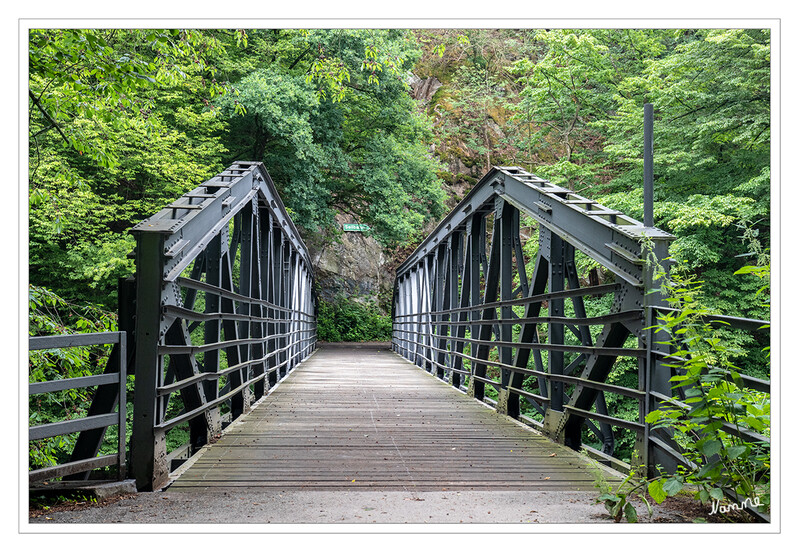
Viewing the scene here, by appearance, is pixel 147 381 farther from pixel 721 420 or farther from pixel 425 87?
pixel 425 87

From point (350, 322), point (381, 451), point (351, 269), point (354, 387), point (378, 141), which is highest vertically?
point (378, 141)

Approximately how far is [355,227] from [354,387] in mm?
12594

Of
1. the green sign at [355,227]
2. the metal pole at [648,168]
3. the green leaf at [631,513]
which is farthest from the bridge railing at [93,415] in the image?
the green sign at [355,227]

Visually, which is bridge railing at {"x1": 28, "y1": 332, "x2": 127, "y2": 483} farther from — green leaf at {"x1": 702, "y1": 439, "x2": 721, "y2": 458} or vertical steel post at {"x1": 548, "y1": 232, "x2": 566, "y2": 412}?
vertical steel post at {"x1": 548, "y1": 232, "x2": 566, "y2": 412}

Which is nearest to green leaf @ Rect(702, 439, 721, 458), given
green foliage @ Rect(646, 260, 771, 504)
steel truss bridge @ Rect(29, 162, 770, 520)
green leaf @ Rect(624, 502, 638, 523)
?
green foliage @ Rect(646, 260, 771, 504)

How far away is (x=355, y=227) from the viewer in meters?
20.8

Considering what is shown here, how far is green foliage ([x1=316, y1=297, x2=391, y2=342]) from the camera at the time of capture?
91.1ft

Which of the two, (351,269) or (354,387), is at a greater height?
(351,269)

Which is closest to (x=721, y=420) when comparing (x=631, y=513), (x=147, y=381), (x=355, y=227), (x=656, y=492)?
(x=656, y=492)

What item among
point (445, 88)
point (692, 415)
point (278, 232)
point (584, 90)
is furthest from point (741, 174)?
point (445, 88)

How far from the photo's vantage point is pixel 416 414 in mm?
6219

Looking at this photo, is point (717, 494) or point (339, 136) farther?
point (339, 136)

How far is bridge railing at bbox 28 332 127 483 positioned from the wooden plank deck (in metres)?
0.46

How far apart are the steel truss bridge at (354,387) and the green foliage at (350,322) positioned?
19.2 m
